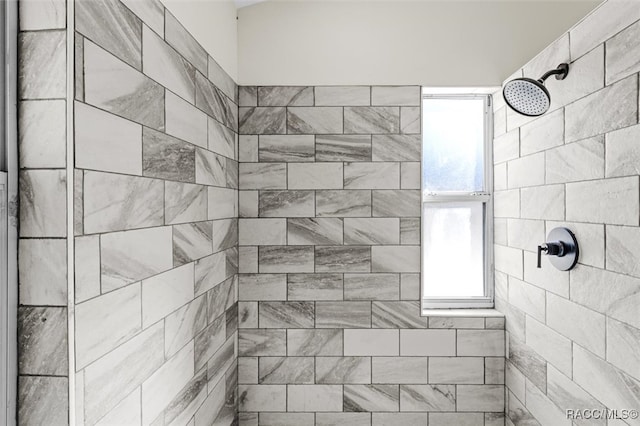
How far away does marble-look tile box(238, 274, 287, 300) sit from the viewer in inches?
77.8

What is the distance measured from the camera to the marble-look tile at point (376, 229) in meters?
1.96

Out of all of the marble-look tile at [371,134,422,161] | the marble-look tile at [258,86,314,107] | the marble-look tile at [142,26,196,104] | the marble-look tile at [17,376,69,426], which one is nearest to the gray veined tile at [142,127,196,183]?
the marble-look tile at [142,26,196,104]

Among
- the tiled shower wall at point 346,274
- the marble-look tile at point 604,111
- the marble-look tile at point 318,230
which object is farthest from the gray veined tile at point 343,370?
the marble-look tile at point 604,111

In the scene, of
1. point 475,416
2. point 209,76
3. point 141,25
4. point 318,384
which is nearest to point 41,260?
point 141,25

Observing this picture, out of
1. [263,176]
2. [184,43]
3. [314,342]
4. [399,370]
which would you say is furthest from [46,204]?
[399,370]

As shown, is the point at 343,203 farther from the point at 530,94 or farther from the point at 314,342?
the point at 530,94

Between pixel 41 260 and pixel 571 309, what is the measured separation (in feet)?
4.96

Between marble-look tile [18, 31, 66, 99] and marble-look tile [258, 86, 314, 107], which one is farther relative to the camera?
marble-look tile [258, 86, 314, 107]

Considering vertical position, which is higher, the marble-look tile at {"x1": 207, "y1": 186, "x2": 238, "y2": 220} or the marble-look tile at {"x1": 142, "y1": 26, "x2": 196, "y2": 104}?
the marble-look tile at {"x1": 142, "y1": 26, "x2": 196, "y2": 104}

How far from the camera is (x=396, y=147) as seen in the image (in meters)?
1.95

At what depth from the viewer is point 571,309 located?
1.36m

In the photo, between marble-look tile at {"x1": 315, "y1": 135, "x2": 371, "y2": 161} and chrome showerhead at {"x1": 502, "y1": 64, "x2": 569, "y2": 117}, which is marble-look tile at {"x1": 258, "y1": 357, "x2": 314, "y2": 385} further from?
chrome showerhead at {"x1": 502, "y1": 64, "x2": 569, "y2": 117}

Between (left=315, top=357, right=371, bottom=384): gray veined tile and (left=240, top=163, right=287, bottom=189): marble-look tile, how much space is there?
0.87 m

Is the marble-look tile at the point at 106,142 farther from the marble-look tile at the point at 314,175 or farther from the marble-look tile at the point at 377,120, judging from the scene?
the marble-look tile at the point at 377,120
